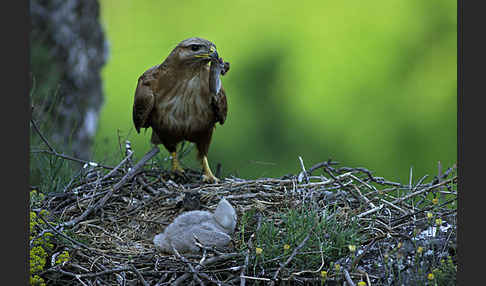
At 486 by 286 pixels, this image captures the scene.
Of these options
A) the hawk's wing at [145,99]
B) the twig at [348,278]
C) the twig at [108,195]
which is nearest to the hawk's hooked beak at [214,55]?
the hawk's wing at [145,99]

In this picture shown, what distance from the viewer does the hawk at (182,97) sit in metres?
4.45

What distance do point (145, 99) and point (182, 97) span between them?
290 millimetres

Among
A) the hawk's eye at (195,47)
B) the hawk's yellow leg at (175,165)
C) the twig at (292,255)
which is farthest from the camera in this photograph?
the hawk's yellow leg at (175,165)

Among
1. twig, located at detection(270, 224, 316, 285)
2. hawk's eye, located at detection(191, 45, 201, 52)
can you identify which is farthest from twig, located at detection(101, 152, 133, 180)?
twig, located at detection(270, 224, 316, 285)

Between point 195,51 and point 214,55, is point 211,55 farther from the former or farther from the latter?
point 195,51

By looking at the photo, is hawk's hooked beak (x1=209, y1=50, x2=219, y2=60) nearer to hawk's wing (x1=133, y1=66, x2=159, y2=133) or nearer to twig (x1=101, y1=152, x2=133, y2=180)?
hawk's wing (x1=133, y1=66, x2=159, y2=133)

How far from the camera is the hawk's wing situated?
455 cm

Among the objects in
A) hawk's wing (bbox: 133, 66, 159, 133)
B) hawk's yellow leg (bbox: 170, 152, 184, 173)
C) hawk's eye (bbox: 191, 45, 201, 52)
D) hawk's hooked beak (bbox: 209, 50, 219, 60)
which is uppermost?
hawk's eye (bbox: 191, 45, 201, 52)

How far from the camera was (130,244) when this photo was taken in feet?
11.9

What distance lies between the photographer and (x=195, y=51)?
438cm

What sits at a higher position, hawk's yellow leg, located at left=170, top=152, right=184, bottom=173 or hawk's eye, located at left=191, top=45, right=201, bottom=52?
hawk's eye, located at left=191, top=45, right=201, bottom=52

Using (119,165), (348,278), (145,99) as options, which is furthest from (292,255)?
(145,99)

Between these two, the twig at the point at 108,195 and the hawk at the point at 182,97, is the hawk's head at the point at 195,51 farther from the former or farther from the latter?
the twig at the point at 108,195

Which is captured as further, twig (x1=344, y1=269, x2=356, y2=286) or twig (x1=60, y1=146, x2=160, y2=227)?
twig (x1=60, y1=146, x2=160, y2=227)
